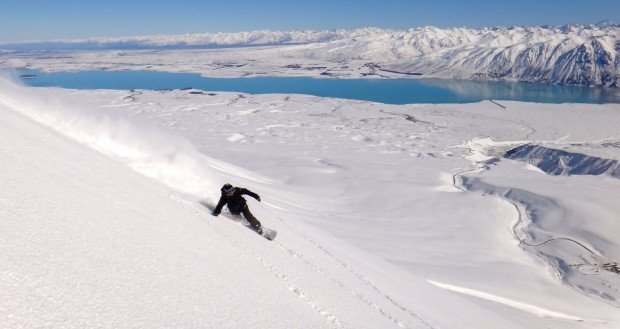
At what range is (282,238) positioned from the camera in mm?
9359

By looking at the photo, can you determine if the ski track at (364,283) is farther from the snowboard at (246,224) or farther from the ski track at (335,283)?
the snowboard at (246,224)

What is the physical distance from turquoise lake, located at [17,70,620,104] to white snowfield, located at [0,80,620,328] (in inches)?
2379

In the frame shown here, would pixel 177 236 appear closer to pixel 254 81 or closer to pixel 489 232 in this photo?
pixel 489 232

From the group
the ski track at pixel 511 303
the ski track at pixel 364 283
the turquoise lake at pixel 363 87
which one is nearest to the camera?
the ski track at pixel 364 283

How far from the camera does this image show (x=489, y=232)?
21.2 metres

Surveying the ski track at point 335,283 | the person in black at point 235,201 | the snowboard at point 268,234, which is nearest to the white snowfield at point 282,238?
the ski track at point 335,283

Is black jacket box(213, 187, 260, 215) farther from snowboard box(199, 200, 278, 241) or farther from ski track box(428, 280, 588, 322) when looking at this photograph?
ski track box(428, 280, 588, 322)

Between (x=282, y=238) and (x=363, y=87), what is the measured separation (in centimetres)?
10383

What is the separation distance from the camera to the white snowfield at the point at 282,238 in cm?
387

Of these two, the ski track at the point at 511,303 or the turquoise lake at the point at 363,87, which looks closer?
the ski track at the point at 511,303

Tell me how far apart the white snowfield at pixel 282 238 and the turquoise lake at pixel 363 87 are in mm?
60414

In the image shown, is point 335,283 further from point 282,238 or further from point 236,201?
point 236,201

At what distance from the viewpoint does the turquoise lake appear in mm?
94938

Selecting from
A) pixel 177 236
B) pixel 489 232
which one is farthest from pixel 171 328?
pixel 489 232
